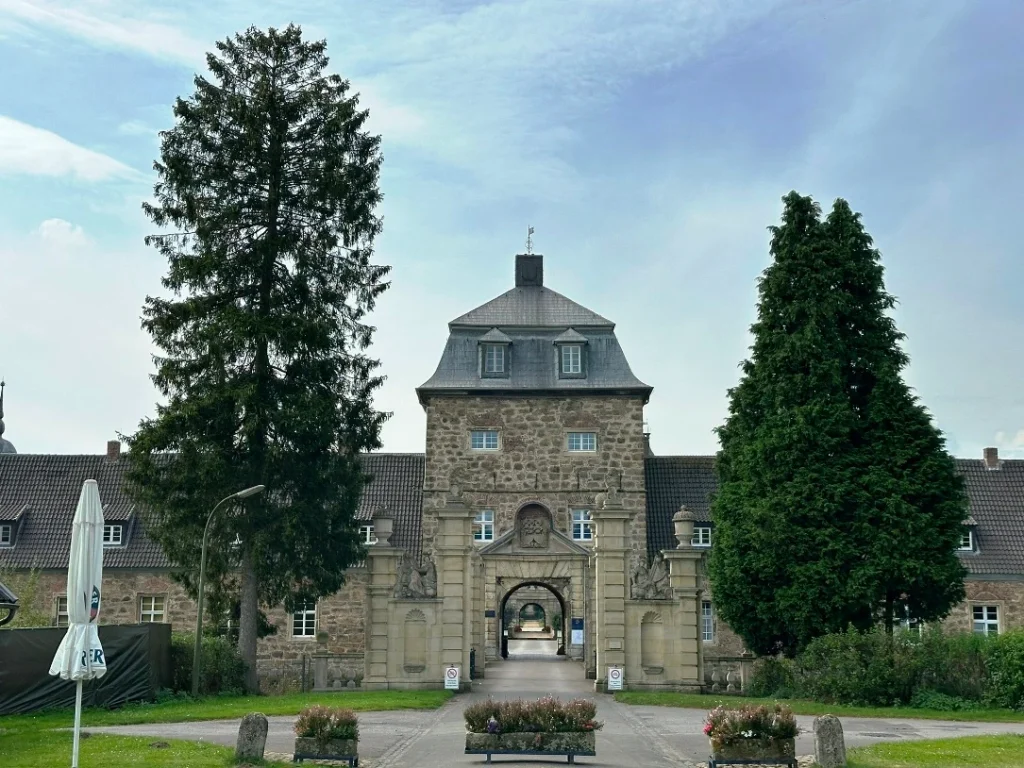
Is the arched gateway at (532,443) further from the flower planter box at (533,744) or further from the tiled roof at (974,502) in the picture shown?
the flower planter box at (533,744)

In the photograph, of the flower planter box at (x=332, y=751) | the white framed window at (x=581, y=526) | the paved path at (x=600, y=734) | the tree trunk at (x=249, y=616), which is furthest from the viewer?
the white framed window at (x=581, y=526)

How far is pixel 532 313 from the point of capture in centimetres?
4088

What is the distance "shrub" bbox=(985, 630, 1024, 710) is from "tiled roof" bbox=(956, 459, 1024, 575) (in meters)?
14.4

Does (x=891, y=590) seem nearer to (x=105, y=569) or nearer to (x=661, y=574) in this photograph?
(x=661, y=574)

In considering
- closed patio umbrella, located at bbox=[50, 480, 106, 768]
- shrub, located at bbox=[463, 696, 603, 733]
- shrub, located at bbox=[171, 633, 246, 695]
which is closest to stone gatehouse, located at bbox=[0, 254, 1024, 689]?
shrub, located at bbox=[171, 633, 246, 695]

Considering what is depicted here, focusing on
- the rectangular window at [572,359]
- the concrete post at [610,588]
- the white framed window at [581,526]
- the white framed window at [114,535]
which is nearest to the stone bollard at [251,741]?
the concrete post at [610,588]

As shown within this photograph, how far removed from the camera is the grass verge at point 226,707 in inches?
819

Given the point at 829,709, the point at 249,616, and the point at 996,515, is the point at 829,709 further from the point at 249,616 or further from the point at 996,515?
the point at 996,515

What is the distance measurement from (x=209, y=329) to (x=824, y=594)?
15139mm

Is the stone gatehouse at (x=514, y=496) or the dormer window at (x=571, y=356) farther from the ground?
the dormer window at (x=571, y=356)

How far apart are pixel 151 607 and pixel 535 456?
1360 centimetres

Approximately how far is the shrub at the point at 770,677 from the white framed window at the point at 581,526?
35.2 feet

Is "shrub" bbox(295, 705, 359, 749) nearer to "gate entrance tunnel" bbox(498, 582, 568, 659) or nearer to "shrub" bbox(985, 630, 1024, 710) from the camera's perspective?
"shrub" bbox(985, 630, 1024, 710)

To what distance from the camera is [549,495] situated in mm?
38875
